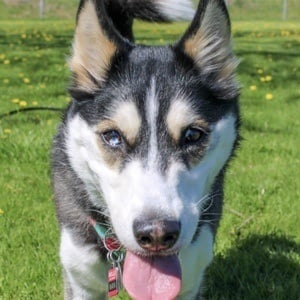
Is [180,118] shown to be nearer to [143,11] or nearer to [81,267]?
[81,267]

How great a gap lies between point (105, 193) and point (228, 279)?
4.76 ft

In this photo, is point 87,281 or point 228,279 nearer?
point 87,281

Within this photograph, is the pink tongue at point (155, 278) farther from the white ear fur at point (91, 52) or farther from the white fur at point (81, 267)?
the white ear fur at point (91, 52)

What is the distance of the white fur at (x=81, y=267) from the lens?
305cm

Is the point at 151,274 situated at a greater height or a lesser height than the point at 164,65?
lesser

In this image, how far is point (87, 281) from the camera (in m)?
3.15

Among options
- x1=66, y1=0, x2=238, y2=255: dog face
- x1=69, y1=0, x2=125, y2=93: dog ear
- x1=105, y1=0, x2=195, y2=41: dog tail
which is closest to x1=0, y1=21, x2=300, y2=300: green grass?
x1=69, y1=0, x2=125, y2=93: dog ear

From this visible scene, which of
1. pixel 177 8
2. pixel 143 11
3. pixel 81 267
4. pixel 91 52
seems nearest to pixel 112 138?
pixel 91 52

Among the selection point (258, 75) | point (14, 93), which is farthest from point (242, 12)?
point (14, 93)

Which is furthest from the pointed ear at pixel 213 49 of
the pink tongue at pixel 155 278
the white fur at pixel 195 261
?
the pink tongue at pixel 155 278

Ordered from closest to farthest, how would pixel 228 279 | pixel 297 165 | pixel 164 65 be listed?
pixel 164 65 → pixel 228 279 → pixel 297 165

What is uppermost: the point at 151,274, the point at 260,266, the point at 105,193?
the point at 105,193

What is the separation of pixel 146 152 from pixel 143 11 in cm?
200

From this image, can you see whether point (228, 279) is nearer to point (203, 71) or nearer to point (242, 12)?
point (203, 71)
